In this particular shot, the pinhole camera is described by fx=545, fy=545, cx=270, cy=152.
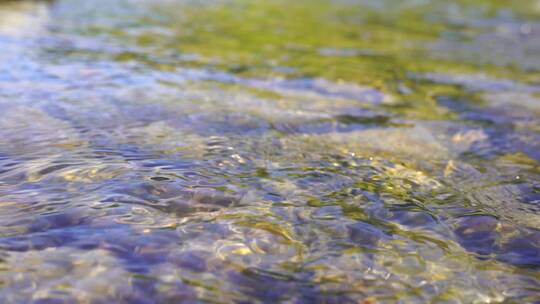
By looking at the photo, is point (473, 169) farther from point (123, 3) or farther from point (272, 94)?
point (123, 3)

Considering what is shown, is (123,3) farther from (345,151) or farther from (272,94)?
(345,151)

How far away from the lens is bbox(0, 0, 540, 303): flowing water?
272cm

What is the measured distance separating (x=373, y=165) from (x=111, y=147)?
2.12 m

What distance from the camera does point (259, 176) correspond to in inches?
157

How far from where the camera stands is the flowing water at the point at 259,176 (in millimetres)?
2719

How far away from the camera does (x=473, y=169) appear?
457cm

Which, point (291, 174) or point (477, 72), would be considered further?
point (477, 72)

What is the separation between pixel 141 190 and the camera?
11.6 feet

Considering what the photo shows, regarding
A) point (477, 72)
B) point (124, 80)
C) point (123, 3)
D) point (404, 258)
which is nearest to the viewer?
point (404, 258)

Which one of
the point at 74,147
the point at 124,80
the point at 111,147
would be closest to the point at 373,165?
the point at 111,147

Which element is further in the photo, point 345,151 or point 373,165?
point 345,151

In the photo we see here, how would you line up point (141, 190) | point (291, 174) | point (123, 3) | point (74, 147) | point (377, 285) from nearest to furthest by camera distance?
point (377, 285) < point (141, 190) < point (291, 174) < point (74, 147) < point (123, 3)

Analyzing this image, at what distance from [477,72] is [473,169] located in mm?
4925

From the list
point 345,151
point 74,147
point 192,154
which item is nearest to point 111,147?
point 74,147
